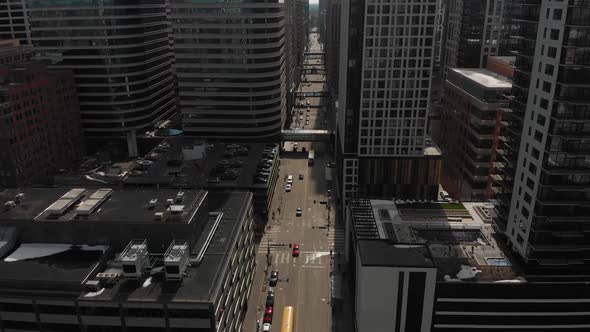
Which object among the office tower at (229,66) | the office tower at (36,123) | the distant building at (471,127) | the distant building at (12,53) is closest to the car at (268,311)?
the distant building at (471,127)

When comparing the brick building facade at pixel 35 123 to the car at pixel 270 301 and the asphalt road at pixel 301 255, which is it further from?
the car at pixel 270 301

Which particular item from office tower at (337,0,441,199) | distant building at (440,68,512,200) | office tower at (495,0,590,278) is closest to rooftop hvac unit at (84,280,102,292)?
office tower at (495,0,590,278)

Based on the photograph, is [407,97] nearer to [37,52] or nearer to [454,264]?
[454,264]

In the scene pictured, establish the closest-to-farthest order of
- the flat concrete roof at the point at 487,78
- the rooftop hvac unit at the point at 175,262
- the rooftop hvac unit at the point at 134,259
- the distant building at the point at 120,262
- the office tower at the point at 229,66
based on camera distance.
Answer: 1. the distant building at the point at 120,262
2. the rooftop hvac unit at the point at 175,262
3. the rooftop hvac unit at the point at 134,259
4. the flat concrete roof at the point at 487,78
5. the office tower at the point at 229,66

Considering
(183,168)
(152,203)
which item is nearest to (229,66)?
(183,168)

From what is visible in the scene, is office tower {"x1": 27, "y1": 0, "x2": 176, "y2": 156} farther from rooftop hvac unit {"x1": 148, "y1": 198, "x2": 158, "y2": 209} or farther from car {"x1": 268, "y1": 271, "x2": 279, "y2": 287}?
rooftop hvac unit {"x1": 148, "y1": 198, "x2": 158, "y2": 209}

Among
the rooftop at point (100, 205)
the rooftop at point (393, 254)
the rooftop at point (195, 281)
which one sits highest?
the rooftop at point (100, 205)

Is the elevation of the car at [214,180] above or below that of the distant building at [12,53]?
below

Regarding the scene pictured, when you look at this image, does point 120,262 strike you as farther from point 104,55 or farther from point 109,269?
point 104,55
